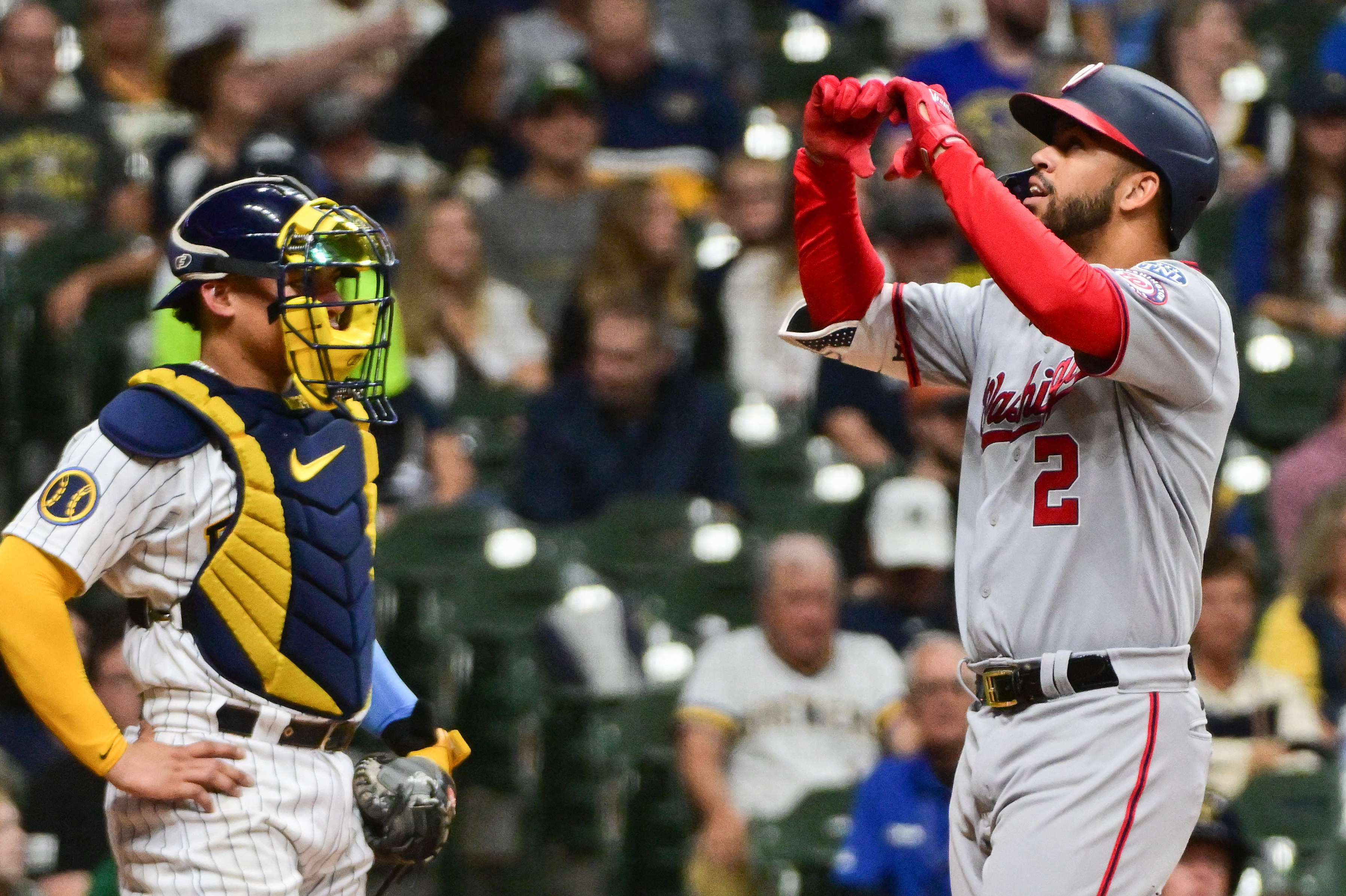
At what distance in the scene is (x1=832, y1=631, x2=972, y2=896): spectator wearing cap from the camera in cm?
482

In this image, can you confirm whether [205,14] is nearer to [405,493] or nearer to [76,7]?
[76,7]

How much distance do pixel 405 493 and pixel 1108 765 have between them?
12.4ft

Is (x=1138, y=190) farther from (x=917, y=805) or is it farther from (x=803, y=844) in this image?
(x=803, y=844)

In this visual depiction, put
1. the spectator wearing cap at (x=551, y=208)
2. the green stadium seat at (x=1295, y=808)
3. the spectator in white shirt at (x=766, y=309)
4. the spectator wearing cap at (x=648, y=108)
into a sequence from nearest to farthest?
the green stadium seat at (x=1295, y=808) → the spectator in white shirt at (x=766, y=309) → the spectator wearing cap at (x=551, y=208) → the spectator wearing cap at (x=648, y=108)

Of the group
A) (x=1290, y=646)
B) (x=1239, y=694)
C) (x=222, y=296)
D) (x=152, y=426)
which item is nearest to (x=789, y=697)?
(x=1239, y=694)

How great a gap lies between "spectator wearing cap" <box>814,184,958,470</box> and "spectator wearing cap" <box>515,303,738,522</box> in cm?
44

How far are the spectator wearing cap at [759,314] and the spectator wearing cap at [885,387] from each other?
0.21m

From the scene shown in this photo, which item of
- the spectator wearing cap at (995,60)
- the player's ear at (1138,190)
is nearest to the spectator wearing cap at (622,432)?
the spectator wearing cap at (995,60)

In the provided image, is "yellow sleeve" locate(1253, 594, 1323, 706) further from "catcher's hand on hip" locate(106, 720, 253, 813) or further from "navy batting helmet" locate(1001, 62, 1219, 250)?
"catcher's hand on hip" locate(106, 720, 253, 813)

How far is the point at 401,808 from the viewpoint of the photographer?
116 inches

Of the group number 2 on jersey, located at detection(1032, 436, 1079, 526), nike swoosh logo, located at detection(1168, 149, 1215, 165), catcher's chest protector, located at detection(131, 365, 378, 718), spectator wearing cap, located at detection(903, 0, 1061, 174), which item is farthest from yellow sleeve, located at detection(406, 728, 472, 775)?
spectator wearing cap, located at detection(903, 0, 1061, 174)

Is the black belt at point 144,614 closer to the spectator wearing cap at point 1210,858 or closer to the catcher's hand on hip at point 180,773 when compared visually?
the catcher's hand on hip at point 180,773

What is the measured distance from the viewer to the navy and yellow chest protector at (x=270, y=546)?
280cm

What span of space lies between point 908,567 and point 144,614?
10.8 ft
